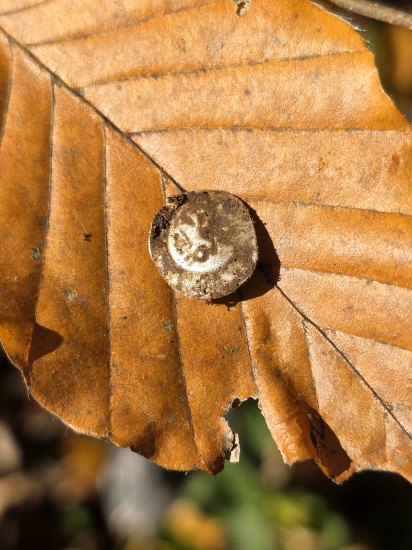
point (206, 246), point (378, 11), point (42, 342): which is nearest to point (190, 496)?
point (42, 342)

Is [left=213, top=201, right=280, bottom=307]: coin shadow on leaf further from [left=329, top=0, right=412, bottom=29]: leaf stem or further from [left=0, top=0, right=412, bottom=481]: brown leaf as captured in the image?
[left=329, top=0, right=412, bottom=29]: leaf stem

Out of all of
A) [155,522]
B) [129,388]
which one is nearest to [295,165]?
[129,388]

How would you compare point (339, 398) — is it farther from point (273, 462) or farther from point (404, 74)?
point (404, 74)

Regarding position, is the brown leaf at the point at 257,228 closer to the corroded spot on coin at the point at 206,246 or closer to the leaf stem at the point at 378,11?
the corroded spot on coin at the point at 206,246

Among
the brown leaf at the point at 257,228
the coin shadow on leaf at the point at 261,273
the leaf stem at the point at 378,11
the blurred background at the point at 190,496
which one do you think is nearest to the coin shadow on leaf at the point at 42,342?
the brown leaf at the point at 257,228

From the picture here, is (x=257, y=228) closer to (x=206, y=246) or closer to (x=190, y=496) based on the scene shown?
(x=206, y=246)

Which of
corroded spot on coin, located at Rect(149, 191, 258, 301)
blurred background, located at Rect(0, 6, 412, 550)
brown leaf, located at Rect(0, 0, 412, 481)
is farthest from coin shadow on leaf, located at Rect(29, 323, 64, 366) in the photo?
blurred background, located at Rect(0, 6, 412, 550)
